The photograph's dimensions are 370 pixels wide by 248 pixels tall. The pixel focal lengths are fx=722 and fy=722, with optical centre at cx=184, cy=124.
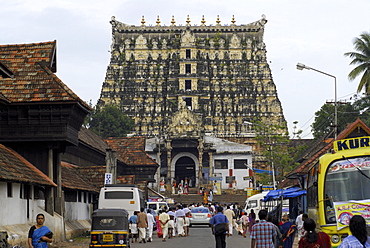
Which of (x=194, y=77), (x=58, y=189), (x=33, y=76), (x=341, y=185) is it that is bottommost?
(x=58, y=189)

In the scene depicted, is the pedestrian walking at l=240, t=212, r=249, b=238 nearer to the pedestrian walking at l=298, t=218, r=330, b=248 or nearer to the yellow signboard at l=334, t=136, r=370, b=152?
the yellow signboard at l=334, t=136, r=370, b=152

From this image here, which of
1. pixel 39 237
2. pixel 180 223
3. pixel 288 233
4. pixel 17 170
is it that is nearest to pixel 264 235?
pixel 288 233

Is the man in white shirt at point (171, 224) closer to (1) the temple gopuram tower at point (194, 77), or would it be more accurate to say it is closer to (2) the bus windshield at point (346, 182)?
(2) the bus windshield at point (346, 182)

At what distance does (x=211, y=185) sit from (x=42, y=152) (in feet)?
187

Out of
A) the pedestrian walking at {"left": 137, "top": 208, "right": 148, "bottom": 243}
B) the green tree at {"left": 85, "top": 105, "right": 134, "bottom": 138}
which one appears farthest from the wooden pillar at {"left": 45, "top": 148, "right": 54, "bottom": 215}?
the green tree at {"left": 85, "top": 105, "right": 134, "bottom": 138}

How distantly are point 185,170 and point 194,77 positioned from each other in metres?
16.2

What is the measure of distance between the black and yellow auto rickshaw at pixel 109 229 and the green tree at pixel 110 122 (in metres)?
76.2

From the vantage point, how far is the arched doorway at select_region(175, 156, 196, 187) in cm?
8932

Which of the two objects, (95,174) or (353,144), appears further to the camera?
(95,174)

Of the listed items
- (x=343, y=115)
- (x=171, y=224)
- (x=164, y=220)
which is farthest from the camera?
(x=343, y=115)

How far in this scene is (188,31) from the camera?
335 ft

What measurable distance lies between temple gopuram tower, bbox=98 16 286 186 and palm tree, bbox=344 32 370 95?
143 feet

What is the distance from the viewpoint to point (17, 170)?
24.0 metres

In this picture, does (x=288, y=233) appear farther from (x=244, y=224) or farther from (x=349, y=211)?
(x=244, y=224)
